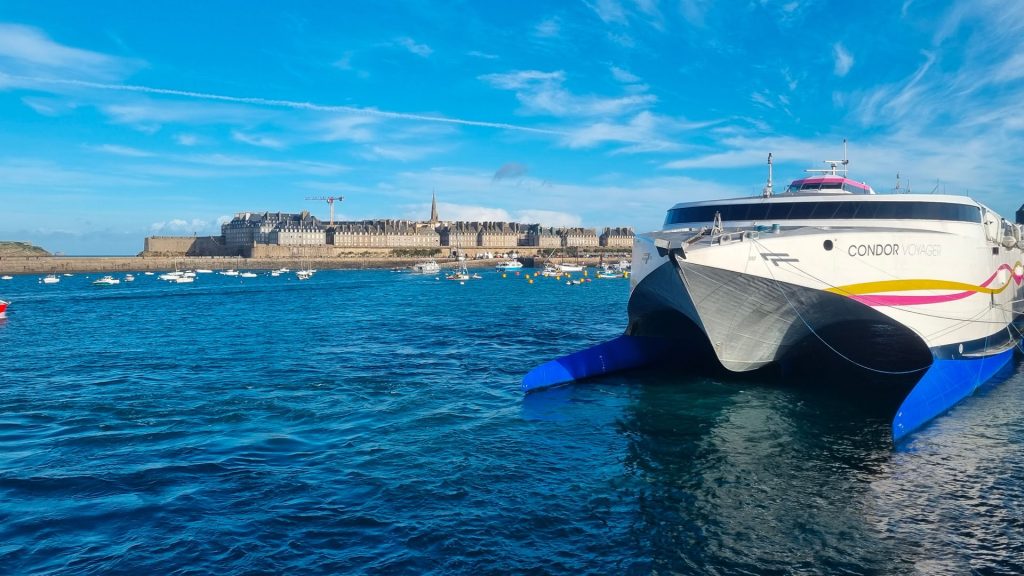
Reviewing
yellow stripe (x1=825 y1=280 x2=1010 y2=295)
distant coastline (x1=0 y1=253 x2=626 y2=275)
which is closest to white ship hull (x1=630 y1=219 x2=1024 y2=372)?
yellow stripe (x1=825 y1=280 x2=1010 y2=295)

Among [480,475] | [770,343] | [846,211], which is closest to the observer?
[480,475]

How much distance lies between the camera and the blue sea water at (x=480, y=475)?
11.2m

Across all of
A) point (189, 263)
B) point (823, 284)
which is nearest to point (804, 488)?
point (823, 284)

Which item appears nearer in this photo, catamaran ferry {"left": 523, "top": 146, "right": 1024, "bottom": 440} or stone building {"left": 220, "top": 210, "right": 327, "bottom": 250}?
catamaran ferry {"left": 523, "top": 146, "right": 1024, "bottom": 440}

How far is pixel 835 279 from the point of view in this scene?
18.6 meters

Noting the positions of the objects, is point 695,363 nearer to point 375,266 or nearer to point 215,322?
point 215,322

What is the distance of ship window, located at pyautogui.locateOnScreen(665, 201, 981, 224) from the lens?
20.0 m

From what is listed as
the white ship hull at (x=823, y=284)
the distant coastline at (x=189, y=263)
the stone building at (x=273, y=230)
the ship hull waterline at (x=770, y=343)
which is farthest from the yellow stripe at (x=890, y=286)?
the stone building at (x=273, y=230)

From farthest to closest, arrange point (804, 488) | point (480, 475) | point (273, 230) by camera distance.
A: point (273, 230) < point (480, 475) < point (804, 488)

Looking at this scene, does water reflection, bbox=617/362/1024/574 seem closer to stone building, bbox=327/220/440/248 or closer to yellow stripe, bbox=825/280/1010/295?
yellow stripe, bbox=825/280/1010/295

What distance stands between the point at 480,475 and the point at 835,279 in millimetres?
11375

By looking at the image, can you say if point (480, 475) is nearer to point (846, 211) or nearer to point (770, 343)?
point (770, 343)

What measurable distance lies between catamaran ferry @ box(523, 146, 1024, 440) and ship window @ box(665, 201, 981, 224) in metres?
0.04

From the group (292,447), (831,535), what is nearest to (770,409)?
(831,535)
